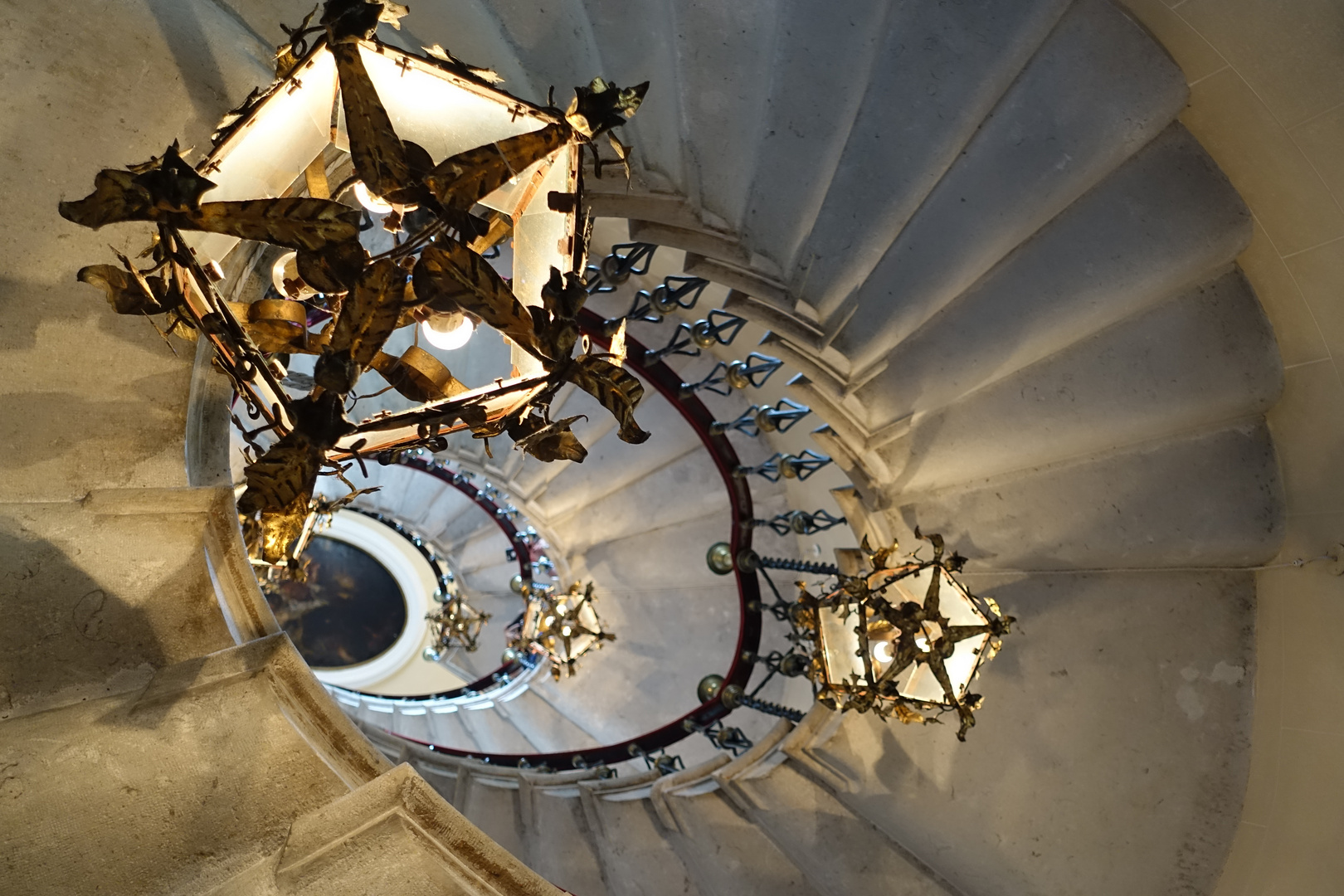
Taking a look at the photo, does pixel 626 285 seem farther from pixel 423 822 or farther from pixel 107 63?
pixel 423 822

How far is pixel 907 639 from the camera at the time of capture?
357 centimetres

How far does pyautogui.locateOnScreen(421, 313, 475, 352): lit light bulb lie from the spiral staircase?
3.31 feet

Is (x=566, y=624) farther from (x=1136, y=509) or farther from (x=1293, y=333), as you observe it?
(x=1293, y=333)

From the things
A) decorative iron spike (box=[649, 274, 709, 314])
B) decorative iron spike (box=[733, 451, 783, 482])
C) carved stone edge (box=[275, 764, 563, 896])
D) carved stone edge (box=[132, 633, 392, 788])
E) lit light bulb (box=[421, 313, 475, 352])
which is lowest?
carved stone edge (box=[275, 764, 563, 896])

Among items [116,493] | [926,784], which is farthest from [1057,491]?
[116,493]

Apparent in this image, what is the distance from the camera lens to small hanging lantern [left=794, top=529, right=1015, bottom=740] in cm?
354

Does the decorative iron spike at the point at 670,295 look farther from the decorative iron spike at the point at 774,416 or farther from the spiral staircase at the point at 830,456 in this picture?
the decorative iron spike at the point at 774,416

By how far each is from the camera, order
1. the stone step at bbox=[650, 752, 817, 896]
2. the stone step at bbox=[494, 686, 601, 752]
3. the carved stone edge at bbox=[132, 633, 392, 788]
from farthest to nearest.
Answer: the stone step at bbox=[494, 686, 601, 752] < the stone step at bbox=[650, 752, 817, 896] < the carved stone edge at bbox=[132, 633, 392, 788]

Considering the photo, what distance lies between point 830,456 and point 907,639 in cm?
200

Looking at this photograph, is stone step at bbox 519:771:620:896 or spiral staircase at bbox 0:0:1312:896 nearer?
spiral staircase at bbox 0:0:1312:896

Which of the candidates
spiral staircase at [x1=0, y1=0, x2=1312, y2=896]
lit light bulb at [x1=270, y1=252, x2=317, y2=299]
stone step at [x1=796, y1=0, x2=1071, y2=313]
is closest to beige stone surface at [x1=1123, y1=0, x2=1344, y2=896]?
spiral staircase at [x1=0, y1=0, x2=1312, y2=896]

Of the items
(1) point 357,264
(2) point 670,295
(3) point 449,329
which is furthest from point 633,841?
(1) point 357,264

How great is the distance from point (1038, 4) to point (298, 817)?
11.7 feet

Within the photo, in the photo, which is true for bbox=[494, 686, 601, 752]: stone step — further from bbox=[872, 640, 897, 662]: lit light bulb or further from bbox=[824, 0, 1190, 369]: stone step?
bbox=[824, 0, 1190, 369]: stone step
